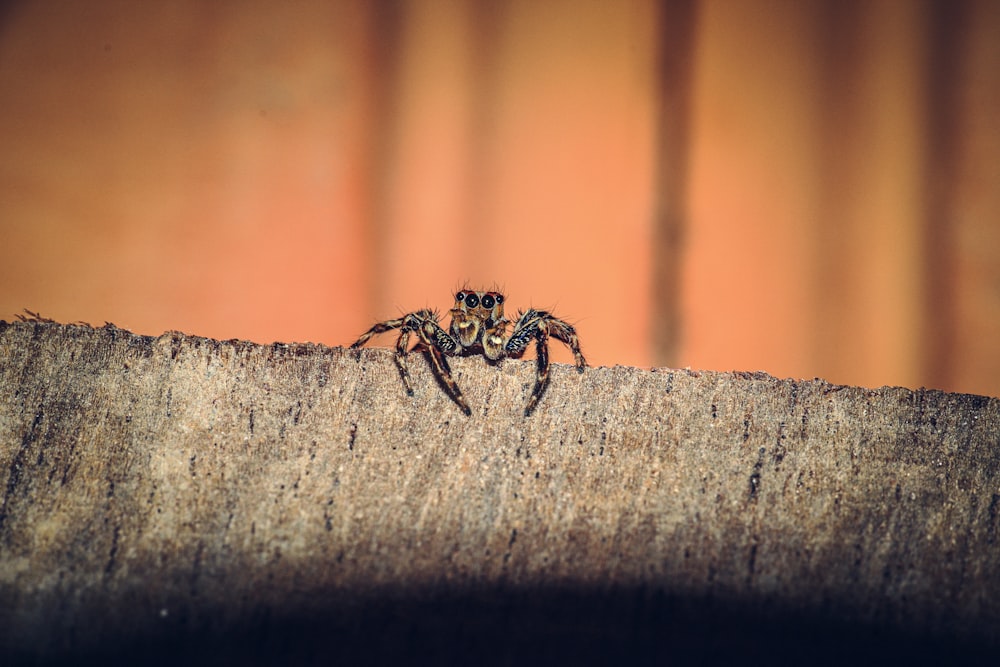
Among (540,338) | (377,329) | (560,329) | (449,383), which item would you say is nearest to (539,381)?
(449,383)

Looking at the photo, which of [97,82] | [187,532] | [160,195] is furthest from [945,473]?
[97,82]

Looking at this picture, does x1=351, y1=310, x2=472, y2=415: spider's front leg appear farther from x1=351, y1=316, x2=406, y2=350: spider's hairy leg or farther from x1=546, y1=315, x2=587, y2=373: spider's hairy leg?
x1=546, y1=315, x2=587, y2=373: spider's hairy leg

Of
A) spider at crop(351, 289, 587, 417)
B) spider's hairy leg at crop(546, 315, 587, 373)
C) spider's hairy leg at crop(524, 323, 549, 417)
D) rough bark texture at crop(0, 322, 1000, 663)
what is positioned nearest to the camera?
rough bark texture at crop(0, 322, 1000, 663)

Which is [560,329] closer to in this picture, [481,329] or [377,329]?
[481,329]

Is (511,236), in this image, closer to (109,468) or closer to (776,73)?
(776,73)

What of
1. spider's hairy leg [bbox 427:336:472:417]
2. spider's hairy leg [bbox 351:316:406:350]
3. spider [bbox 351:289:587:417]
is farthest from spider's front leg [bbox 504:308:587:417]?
spider's hairy leg [bbox 351:316:406:350]

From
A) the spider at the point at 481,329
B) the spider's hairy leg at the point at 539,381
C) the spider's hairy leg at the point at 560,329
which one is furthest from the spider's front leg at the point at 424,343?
the spider's hairy leg at the point at 560,329
